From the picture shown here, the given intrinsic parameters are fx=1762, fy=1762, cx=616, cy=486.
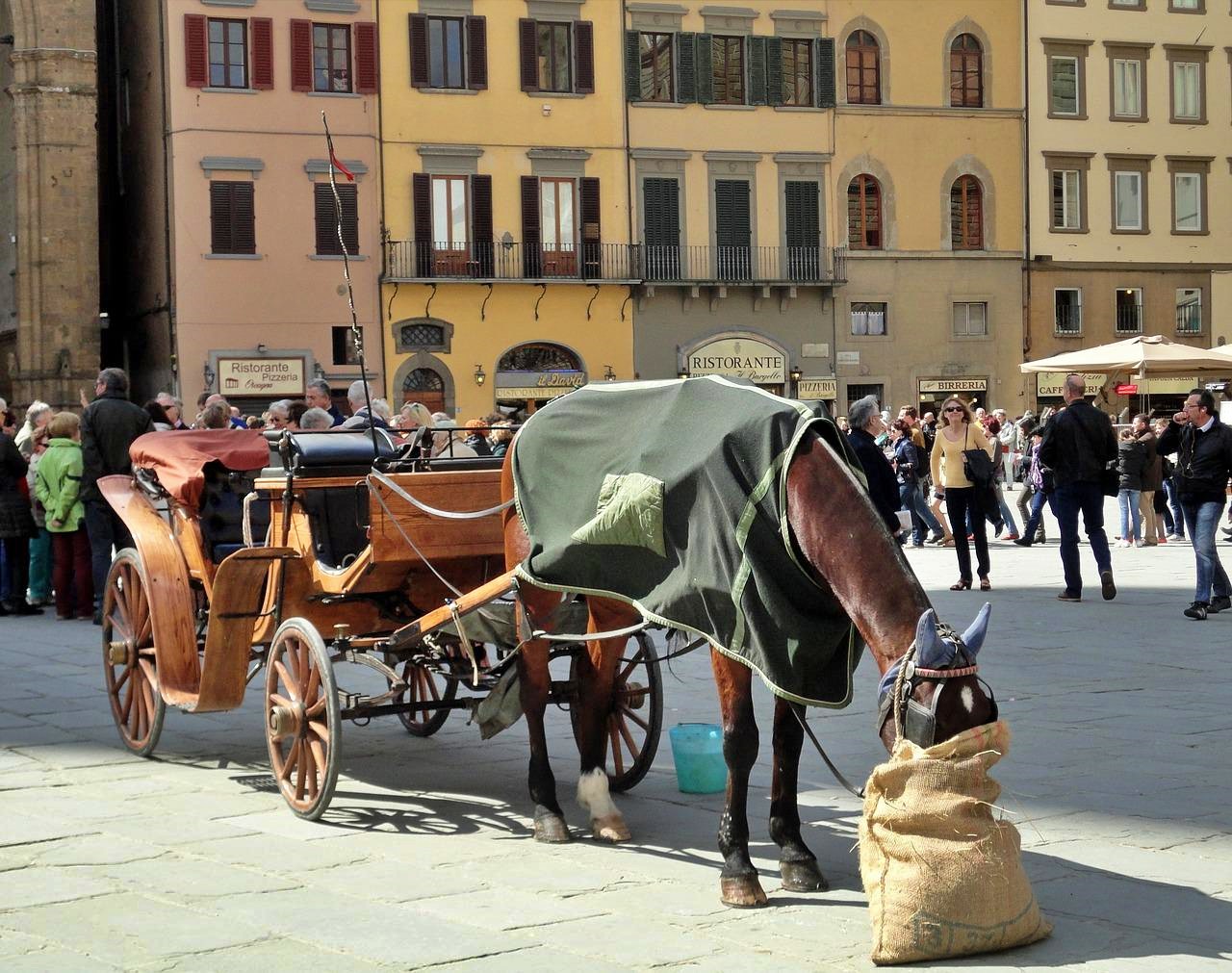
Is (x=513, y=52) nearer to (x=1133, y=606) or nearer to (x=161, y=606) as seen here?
(x=1133, y=606)

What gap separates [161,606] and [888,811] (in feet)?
13.2

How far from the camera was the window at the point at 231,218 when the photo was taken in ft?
111

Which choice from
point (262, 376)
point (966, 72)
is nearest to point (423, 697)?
point (262, 376)

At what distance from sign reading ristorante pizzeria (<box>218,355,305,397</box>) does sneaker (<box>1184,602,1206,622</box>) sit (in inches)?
939

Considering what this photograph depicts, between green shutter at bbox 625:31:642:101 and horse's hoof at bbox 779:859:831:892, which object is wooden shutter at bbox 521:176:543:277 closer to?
green shutter at bbox 625:31:642:101

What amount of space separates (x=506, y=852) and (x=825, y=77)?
34.6 m

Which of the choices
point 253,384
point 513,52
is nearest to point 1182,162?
point 513,52

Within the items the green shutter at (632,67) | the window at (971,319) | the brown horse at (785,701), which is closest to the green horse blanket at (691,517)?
the brown horse at (785,701)

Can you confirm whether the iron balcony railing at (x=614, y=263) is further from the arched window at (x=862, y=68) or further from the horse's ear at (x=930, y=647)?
the horse's ear at (x=930, y=647)

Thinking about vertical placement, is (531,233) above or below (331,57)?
below

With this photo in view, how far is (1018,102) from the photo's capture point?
131 ft

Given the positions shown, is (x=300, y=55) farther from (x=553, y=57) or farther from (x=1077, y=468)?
(x=1077, y=468)

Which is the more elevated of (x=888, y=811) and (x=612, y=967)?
(x=888, y=811)

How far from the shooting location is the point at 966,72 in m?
39.7
